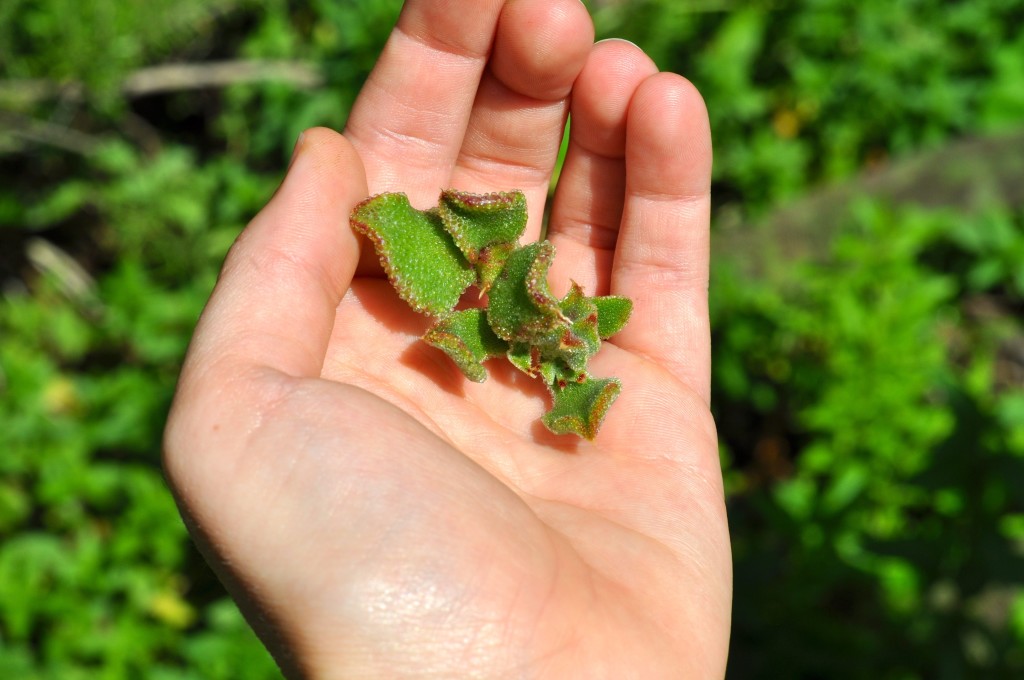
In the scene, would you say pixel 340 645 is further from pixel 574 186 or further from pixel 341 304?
pixel 574 186

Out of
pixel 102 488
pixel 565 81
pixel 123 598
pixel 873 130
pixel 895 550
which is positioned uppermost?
pixel 565 81

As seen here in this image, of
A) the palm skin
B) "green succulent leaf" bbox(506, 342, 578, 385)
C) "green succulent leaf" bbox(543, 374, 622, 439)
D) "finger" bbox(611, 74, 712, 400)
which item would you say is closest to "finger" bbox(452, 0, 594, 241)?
the palm skin

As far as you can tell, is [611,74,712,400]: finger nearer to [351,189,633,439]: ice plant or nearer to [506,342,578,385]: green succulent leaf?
[351,189,633,439]: ice plant

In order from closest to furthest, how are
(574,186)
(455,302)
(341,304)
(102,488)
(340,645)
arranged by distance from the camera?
(340,645) → (341,304) → (455,302) → (574,186) → (102,488)

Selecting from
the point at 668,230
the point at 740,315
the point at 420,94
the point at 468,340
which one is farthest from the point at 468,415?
the point at 740,315

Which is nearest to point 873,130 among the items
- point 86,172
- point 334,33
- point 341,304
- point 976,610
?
point 976,610

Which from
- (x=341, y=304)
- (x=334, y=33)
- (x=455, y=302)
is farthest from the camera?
(x=334, y=33)
